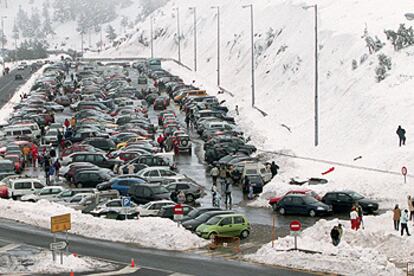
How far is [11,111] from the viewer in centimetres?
8481

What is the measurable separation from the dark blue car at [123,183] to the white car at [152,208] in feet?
18.7

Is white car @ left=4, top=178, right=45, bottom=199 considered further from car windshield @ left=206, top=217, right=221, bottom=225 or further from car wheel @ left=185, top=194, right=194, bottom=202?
car windshield @ left=206, top=217, right=221, bottom=225

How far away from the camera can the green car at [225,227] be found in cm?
3553

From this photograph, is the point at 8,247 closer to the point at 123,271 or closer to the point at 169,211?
the point at 123,271

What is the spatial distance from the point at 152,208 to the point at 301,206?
669 centimetres

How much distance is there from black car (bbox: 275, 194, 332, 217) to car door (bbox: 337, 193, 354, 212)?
0.67 meters

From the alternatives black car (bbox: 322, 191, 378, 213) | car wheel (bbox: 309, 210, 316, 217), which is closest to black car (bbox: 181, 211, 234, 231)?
car wheel (bbox: 309, 210, 316, 217)

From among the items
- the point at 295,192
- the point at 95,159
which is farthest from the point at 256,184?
the point at 95,159

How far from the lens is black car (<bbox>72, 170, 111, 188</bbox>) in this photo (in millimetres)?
49125

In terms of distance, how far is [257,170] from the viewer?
162ft

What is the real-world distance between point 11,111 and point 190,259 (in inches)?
2220

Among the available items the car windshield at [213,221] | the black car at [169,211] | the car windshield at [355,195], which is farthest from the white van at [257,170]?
the car windshield at [213,221]

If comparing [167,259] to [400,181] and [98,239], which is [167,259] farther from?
[400,181]

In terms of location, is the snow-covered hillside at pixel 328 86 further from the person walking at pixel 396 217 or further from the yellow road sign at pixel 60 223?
the yellow road sign at pixel 60 223
